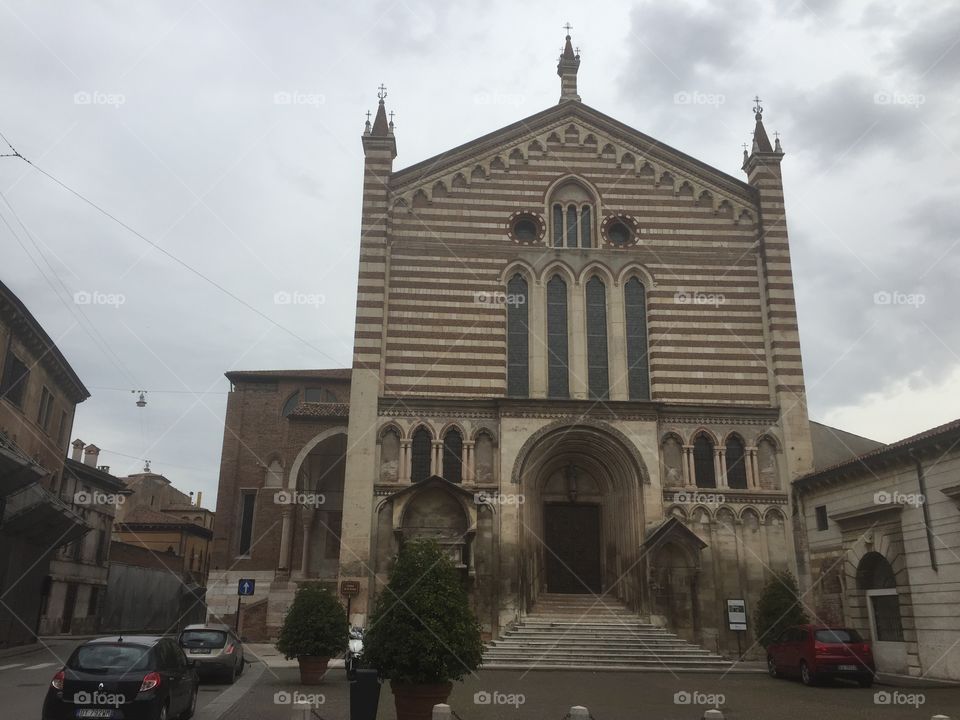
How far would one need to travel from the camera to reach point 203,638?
18.2m

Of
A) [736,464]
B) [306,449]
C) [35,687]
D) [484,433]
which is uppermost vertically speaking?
[306,449]

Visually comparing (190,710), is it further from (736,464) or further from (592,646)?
(736,464)

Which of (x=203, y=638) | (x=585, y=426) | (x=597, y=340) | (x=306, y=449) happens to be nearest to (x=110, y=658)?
(x=203, y=638)

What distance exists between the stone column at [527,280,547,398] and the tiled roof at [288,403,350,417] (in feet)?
27.7

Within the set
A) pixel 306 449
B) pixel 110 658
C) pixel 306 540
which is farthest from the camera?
pixel 306 449

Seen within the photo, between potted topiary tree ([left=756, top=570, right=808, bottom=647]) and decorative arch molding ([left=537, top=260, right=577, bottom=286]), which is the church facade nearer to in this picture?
decorative arch molding ([left=537, top=260, right=577, bottom=286])

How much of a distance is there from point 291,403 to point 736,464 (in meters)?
20.1

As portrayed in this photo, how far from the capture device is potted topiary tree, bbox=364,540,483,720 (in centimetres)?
1174

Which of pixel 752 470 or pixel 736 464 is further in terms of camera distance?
pixel 736 464

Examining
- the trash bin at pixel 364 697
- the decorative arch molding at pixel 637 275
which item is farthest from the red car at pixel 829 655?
the decorative arch molding at pixel 637 275

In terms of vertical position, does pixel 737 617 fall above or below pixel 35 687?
above

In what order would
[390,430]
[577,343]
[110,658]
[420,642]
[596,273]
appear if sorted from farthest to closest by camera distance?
[596,273] → [577,343] → [390,430] → [420,642] → [110,658]

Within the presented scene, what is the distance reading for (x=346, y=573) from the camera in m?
23.6

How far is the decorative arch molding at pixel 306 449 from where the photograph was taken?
30344 mm
